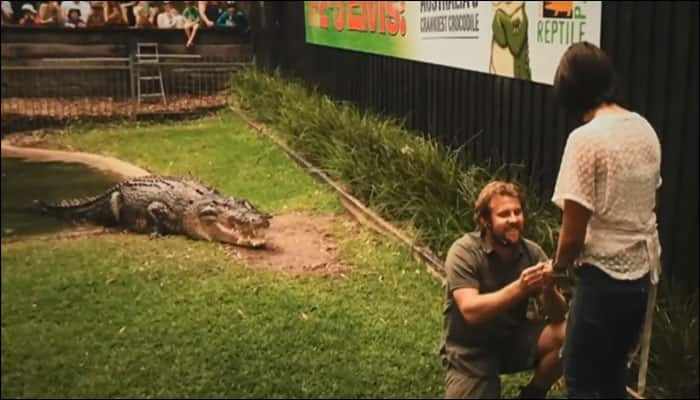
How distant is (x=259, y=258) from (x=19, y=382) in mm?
2084

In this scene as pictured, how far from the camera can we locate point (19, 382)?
1316 millimetres

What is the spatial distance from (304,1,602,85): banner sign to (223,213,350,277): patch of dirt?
1.31m

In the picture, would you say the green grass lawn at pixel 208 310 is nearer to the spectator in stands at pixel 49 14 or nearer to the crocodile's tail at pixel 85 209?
the crocodile's tail at pixel 85 209

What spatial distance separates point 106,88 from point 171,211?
1.13 m

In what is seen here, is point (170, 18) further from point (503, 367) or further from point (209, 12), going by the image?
point (503, 367)

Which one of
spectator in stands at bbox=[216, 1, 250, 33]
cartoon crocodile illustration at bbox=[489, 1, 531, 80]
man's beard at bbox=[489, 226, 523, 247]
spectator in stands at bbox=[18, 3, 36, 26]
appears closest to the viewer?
spectator in stands at bbox=[18, 3, 36, 26]

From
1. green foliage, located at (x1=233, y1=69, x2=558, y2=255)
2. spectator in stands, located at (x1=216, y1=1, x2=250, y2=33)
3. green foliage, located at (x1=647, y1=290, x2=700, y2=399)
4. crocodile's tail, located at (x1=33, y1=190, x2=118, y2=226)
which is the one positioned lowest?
green foliage, located at (x1=647, y1=290, x2=700, y2=399)

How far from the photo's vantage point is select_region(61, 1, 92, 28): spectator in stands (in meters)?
1.58

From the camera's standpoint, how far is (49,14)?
1.53 meters

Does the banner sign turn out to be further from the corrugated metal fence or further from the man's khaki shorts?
the man's khaki shorts

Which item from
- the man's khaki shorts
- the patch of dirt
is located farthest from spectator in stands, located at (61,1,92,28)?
the patch of dirt

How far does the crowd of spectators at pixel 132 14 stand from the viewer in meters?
1.50

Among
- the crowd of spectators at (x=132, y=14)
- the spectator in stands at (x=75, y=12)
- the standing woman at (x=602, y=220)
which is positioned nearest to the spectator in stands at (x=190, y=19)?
the crowd of spectators at (x=132, y=14)

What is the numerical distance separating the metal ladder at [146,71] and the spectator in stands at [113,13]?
172 millimetres
